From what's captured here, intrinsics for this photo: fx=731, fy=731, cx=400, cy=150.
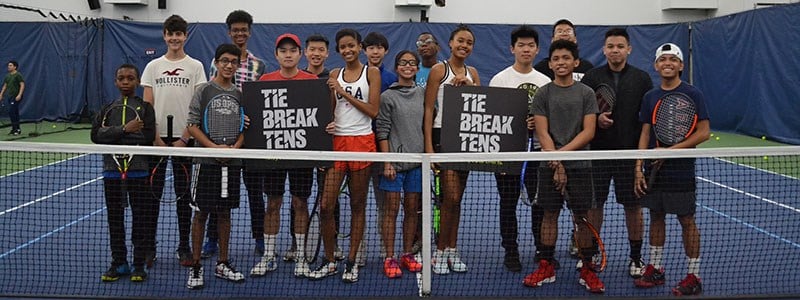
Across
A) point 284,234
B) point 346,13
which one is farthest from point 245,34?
point 346,13

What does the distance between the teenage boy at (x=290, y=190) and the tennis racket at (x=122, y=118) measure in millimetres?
869

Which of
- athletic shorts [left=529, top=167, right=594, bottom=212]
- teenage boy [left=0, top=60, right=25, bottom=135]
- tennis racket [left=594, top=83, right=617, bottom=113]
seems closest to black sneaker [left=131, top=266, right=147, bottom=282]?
athletic shorts [left=529, top=167, right=594, bottom=212]

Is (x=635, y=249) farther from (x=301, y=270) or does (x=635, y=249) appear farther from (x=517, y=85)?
(x=301, y=270)

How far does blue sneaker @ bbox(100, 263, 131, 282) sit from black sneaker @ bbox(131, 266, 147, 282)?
79 mm

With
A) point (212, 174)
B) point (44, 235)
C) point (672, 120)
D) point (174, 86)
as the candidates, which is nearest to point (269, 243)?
point (212, 174)

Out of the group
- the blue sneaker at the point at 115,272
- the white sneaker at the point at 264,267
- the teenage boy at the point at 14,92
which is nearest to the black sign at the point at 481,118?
the white sneaker at the point at 264,267

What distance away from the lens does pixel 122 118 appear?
4.77 metres

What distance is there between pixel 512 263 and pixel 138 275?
249cm

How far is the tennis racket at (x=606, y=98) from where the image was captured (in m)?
4.77

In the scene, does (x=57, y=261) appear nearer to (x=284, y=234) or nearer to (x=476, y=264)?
(x=284, y=234)

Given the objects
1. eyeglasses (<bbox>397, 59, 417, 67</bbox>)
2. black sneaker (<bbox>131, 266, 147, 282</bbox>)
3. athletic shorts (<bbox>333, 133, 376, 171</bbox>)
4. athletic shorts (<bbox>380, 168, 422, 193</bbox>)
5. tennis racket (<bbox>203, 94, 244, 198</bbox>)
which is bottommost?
black sneaker (<bbox>131, 266, 147, 282</bbox>)

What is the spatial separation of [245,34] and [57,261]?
206 centimetres

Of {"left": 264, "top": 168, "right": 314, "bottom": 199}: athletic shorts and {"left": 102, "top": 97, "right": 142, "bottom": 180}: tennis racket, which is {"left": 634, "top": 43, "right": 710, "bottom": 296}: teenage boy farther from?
{"left": 102, "top": 97, "right": 142, "bottom": 180}: tennis racket

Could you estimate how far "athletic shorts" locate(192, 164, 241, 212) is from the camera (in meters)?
4.54
